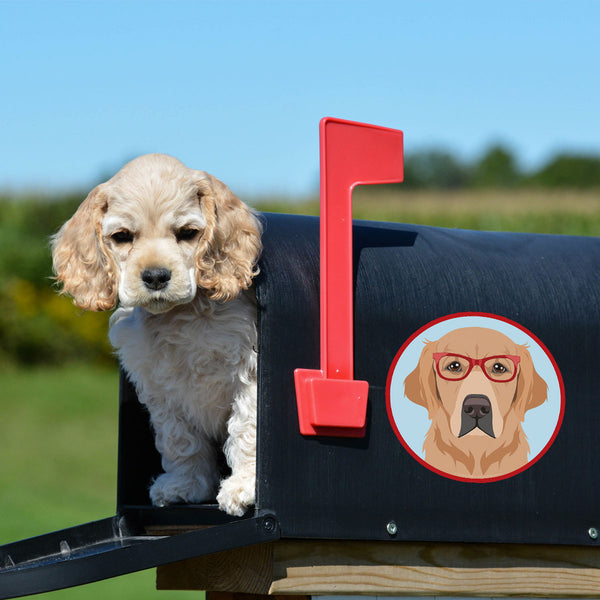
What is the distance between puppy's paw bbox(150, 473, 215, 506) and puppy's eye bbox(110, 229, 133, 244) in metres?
0.96

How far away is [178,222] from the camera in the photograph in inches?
119

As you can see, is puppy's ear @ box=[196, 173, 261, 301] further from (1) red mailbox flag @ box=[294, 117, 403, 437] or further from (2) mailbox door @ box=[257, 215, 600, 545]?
(1) red mailbox flag @ box=[294, 117, 403, 437]

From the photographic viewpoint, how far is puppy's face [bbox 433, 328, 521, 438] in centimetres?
313

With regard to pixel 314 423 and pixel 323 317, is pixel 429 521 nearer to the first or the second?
pixel 314 423

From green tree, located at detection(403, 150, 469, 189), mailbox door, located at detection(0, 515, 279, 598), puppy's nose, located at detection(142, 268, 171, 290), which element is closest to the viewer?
mailbox door, located at detection(0, 515, 279, 598)

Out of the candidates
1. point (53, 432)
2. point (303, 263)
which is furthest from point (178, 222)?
point (53, 432)

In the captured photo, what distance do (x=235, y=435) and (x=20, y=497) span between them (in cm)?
1057

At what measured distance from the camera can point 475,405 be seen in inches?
124

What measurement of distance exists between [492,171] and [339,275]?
120ft

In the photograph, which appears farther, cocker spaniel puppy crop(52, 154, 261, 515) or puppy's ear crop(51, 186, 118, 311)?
puppy's ear crop(51, 186, 118, 311)

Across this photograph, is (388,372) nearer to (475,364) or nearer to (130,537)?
(475,364)

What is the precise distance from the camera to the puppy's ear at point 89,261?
3.15 metres

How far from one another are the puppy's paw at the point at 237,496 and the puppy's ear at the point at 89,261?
2.32 ft

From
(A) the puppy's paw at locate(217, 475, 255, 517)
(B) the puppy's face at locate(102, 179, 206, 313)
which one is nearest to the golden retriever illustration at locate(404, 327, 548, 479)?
(A) the puppy's paw at locate(217, 475, 255, 517)
